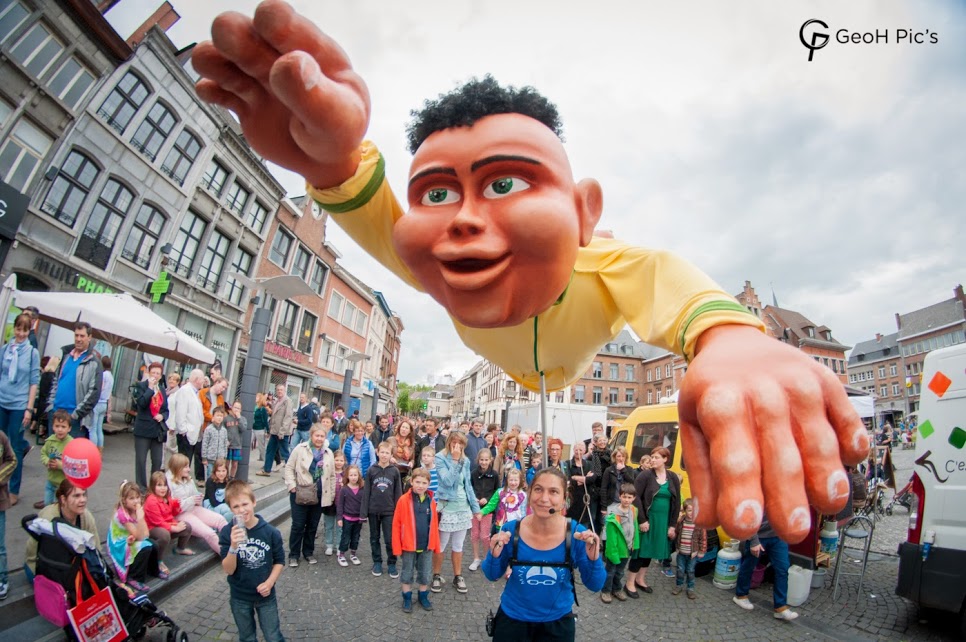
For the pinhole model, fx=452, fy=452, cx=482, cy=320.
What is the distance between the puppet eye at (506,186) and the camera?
1.20 meters

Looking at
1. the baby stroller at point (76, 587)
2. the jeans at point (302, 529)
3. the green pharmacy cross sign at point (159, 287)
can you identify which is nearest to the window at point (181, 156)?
the green pharmacy cross sign at point (159, 287)

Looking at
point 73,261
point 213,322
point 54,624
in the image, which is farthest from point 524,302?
point 213,322

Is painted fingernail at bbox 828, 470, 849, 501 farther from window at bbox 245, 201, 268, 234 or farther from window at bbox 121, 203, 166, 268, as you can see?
window at bbox 245, 201, 268, 234

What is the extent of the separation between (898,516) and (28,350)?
16458 mm

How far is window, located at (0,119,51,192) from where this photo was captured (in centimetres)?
934

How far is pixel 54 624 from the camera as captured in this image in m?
3.25

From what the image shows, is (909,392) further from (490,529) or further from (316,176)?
(316,176)

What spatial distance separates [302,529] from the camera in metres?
5.70

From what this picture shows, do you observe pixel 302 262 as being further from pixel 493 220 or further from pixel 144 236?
pixel 493 220

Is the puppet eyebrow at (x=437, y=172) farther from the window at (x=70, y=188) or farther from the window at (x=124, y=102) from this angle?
the window at (x=124, y=102)

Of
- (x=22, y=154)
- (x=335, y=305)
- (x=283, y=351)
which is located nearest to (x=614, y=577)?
(x=22, y=154)

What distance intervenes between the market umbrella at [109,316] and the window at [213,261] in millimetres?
8450

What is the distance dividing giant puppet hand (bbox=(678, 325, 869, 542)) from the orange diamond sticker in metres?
5.00

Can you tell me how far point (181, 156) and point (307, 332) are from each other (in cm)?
1001
